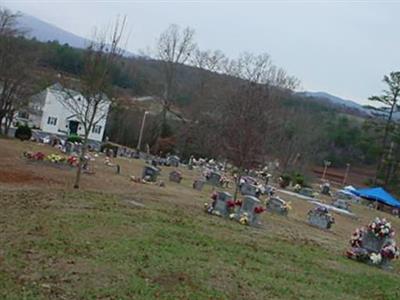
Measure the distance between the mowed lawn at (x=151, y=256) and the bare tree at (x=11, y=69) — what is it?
2623cm

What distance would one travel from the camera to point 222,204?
684 inches

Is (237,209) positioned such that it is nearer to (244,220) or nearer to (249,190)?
(244,220)

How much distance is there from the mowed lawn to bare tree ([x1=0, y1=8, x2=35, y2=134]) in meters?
26.2

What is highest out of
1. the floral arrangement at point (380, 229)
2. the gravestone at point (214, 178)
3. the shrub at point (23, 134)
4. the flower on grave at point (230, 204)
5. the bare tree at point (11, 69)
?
the bare tree at point (11, 69)

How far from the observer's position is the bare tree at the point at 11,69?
41.8m

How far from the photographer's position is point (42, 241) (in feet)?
31.3

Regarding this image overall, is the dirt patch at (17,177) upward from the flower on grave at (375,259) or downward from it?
downward

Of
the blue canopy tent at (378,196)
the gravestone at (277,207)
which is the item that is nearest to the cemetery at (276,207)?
the gravestone at (277,207)

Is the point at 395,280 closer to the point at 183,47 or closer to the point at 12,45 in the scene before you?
the point at 12,45

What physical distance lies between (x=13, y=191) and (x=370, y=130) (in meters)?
44.2

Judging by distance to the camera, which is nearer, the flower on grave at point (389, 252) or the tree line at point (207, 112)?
the flower on grave at point (389, 252)

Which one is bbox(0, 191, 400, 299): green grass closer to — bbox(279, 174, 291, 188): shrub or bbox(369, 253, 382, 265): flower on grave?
bbox(369, 253, 382, 265): flower on grave

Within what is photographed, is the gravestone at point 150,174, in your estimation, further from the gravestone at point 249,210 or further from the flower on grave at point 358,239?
the flower on grave at point 358,239

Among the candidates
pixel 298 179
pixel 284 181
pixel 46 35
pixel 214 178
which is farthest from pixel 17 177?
pixel 46 35
